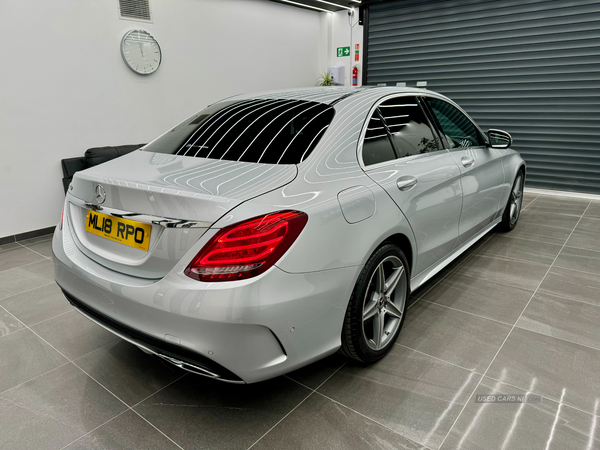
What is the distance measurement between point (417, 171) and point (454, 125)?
0.92 m

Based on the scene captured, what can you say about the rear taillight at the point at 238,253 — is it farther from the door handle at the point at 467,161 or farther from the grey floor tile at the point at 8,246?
the grey floor tile at the point at 8,246

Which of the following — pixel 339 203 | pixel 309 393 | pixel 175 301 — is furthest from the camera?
pixel 309 393

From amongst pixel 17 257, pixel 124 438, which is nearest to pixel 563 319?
pixel 124 438

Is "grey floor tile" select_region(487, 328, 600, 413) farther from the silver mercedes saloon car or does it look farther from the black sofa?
the black sofa

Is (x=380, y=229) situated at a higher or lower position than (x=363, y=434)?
higher

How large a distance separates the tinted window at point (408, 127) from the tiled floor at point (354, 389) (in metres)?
0.90

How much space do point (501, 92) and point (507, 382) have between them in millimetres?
5039

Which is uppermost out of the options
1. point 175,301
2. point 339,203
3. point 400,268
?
point 339,203

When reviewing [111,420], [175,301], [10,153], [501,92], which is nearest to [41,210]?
[10,153]

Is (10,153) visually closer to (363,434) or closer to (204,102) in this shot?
(204,102)

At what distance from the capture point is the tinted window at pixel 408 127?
1.97m

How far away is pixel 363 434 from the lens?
1.46 metres

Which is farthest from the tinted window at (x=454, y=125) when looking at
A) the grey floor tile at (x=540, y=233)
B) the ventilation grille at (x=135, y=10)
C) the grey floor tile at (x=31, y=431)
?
the ventilation grille at (x=135, y=10)

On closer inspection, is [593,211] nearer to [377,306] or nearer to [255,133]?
[377,306]
